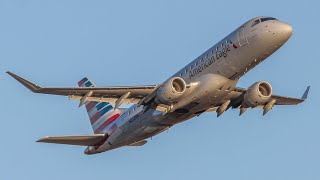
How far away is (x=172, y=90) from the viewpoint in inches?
2247

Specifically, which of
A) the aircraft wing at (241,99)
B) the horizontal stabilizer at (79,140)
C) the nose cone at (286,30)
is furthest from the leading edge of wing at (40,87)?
the nose cone at (286,30)

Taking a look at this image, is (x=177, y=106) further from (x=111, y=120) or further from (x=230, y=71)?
(x=111, y=120)

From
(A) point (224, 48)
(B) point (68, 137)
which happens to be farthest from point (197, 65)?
(B) point (68, 137)

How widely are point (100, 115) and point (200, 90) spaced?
1749 cm

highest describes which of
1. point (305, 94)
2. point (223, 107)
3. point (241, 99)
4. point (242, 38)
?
point (242, 38)

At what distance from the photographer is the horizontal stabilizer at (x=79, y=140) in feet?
211

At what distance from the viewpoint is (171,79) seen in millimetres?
57500

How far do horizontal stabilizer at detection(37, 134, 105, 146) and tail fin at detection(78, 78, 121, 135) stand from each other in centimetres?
94

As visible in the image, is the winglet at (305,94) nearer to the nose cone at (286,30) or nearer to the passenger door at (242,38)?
the nose cone at (286,30)

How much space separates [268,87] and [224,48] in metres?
5.88

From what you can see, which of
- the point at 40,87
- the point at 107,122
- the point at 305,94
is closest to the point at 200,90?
the point at 40,87

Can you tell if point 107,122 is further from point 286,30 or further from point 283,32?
point 286,30

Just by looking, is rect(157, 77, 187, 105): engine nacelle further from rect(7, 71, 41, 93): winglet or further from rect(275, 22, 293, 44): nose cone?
rect(7, 71, 41, 93): winglet

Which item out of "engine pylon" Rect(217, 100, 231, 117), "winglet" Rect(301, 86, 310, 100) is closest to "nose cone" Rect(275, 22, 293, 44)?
"engine pylon" Rect(217, 100, 231, 117)
